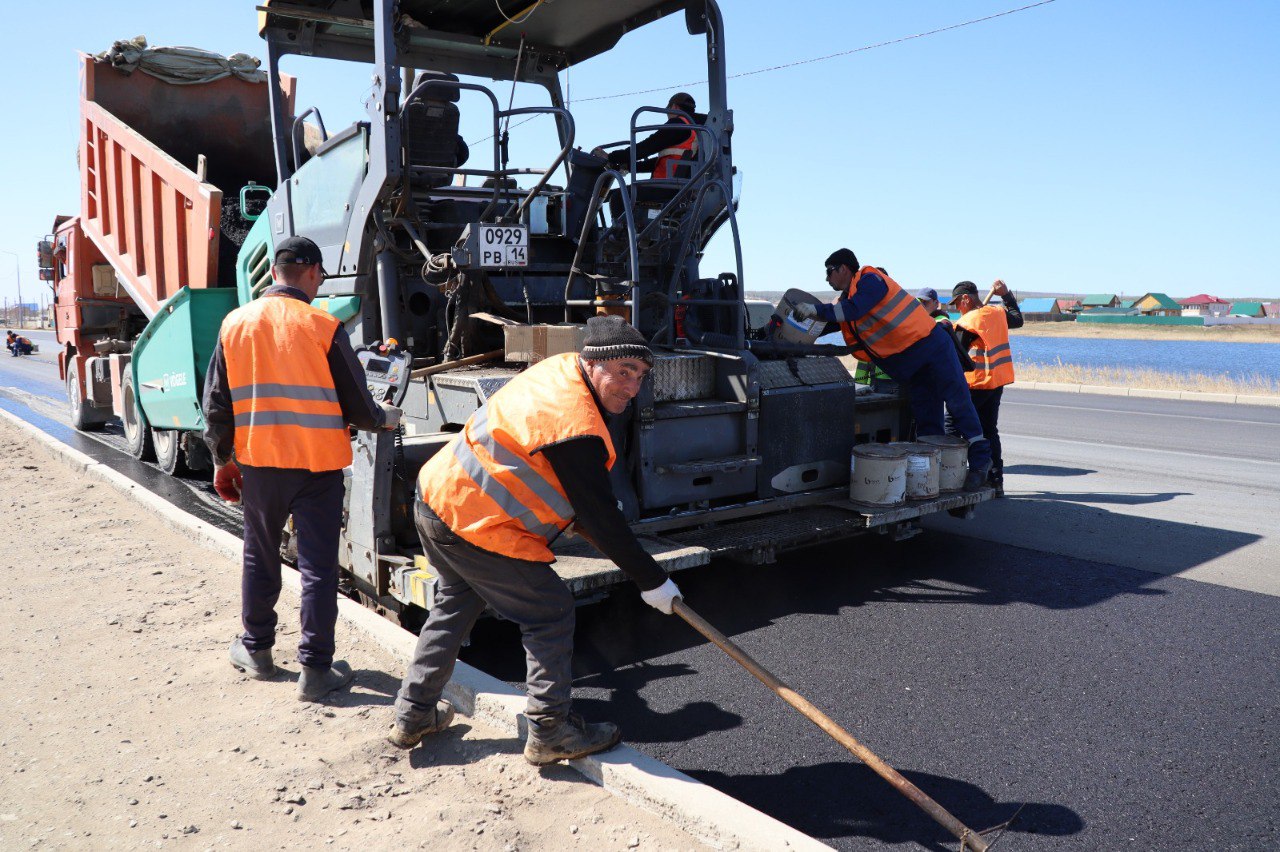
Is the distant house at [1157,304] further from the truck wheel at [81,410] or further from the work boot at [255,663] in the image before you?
the work boot at [255,663]

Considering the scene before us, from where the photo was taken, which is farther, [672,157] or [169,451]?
[169,451]

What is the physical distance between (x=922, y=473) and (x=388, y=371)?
2.89 metres

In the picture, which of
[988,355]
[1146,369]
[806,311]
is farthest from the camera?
[1146,369]

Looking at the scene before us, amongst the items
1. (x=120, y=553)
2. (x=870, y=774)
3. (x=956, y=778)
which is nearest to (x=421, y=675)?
(x=870, y=774)

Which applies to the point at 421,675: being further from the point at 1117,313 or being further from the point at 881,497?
the point at 1117,313

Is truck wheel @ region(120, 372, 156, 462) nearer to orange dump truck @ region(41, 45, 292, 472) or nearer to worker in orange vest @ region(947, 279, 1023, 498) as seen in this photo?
orange dump truck @ region(41, 45, 292, 472)

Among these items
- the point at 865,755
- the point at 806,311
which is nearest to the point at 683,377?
the point at 806,311

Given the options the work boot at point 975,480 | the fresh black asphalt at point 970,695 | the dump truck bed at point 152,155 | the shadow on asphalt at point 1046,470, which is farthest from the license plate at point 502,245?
the shadow on asphalt at point 1046,470

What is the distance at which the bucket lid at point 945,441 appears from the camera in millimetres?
5500

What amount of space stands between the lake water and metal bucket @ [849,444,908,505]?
23369mm

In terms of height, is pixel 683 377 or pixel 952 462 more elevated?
pixel 683 377

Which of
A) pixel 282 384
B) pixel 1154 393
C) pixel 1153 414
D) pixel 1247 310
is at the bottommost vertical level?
pixel 1153 414

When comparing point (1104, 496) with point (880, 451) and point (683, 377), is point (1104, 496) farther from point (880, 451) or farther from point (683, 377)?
point (683, 377)

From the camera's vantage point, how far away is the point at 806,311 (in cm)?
593
